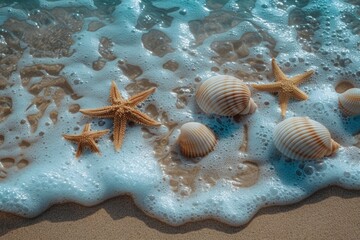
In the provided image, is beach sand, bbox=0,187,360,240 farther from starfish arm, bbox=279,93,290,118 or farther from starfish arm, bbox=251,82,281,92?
starfish arm, bbox=251,82,281,92

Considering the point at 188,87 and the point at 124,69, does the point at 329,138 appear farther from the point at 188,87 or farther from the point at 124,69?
the point at 124,69

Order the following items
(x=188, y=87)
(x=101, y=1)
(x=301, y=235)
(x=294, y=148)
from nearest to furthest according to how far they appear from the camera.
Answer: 1. (x=301, y=235)
2. (x=294, y=148)
3. (x=188, y=87)
4. (x=101, y=1)

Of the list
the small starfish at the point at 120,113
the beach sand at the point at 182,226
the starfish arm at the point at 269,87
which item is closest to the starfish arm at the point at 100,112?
the small starfish at the point at 120,113

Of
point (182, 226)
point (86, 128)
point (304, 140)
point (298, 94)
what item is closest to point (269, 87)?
point (298, 94)

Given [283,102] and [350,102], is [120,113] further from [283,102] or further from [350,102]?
[350,102]

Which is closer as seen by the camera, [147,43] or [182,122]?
[182,122]

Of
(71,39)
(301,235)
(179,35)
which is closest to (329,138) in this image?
(301,235)

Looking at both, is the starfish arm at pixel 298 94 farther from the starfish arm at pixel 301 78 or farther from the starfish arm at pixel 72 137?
the starfish arm at pixel 72 137

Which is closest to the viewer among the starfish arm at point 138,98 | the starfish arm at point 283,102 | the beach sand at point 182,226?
the beach sand at point 182,226
